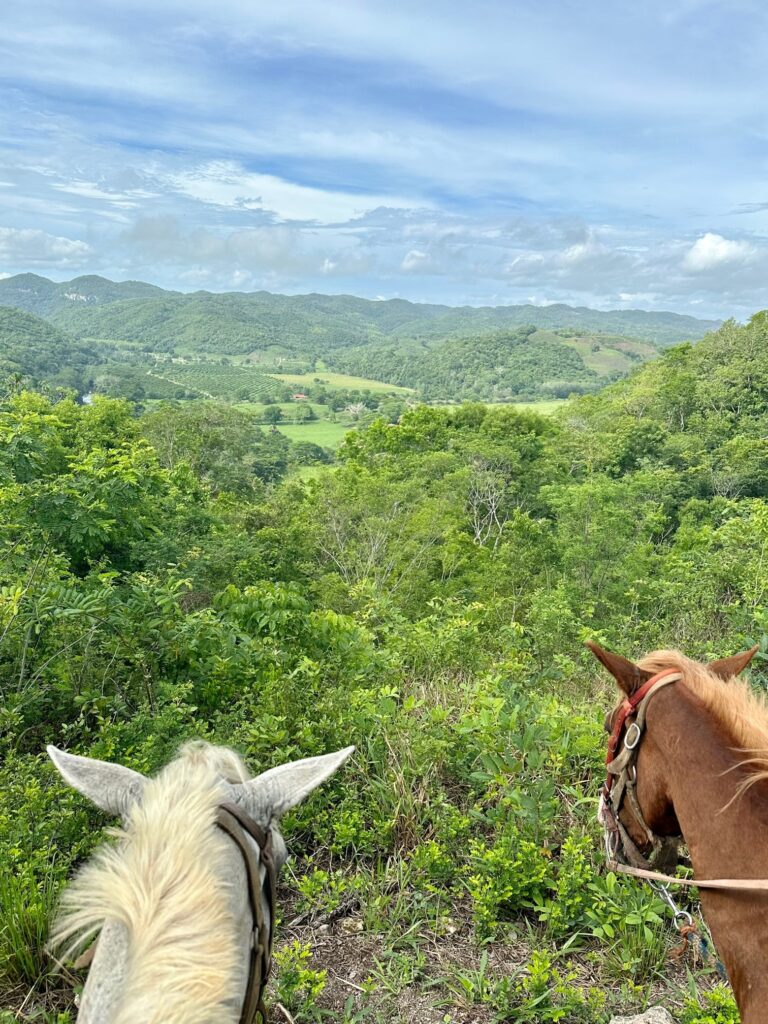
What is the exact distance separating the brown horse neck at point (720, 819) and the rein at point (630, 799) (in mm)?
44

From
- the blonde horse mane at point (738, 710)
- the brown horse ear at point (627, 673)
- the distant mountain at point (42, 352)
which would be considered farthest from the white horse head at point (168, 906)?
the distant mountain at point (42, 352)

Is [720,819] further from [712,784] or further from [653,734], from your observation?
[653,734]

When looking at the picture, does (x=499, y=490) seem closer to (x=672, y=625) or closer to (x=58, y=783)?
(x=672, y=625)

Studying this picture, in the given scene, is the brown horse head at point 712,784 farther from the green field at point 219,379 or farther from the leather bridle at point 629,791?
the green field at point 219,379

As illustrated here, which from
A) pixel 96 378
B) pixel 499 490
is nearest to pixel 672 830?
pixel 499 490

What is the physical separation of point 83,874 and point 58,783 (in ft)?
6.28

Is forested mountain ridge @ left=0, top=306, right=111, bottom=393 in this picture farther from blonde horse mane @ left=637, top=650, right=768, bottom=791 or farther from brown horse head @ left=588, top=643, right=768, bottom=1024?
blonde horse mane @ left=637, top=650, right=768, bottom=791

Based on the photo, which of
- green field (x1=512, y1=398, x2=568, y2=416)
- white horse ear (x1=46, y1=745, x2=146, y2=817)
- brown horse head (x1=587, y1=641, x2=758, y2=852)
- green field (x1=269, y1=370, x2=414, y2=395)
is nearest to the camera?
white horse ear (x1=46, y1=745, x2=146, y2=817)

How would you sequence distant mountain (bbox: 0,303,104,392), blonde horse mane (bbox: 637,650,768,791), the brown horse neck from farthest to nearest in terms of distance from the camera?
distant mountain (bbox: 0,303,104,392) → blonde horse mane (bbox: 637,650,768,791) → the brown horse neck

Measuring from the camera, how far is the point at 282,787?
4.91 feet

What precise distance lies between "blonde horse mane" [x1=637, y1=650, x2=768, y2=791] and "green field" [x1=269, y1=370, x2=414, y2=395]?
426 ft

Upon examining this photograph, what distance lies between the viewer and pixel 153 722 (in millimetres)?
3127

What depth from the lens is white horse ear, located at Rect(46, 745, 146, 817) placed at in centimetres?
142

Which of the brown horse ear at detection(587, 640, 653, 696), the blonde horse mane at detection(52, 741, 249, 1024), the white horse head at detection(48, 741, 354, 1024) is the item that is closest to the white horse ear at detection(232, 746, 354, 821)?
the white horse head at detection(48, 741, 354, 1024)
